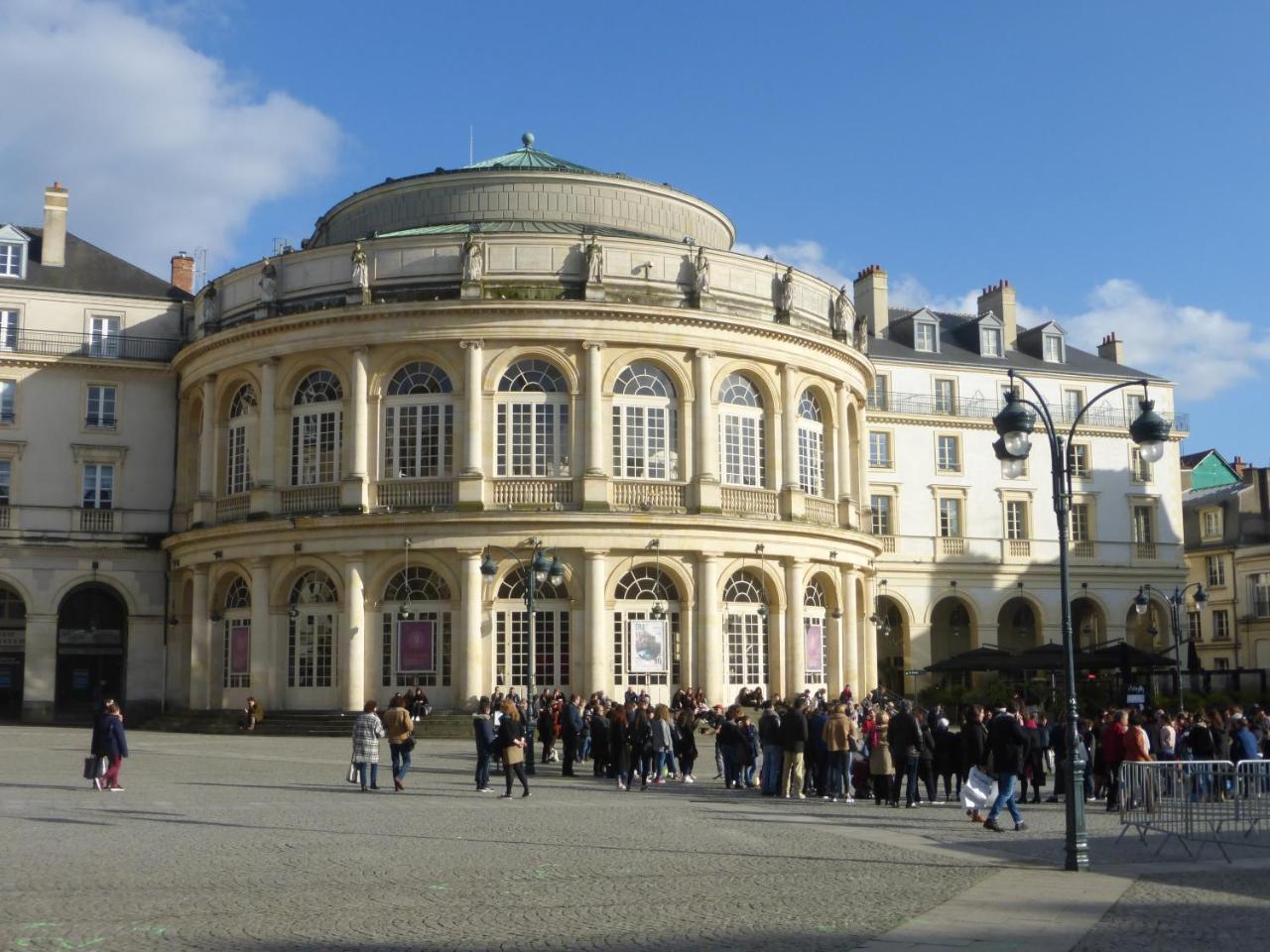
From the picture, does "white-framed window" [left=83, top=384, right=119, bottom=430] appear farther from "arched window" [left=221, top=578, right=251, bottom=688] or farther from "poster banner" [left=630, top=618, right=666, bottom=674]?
"poster banner" [left=630, top=618, right=666, bottom=674]

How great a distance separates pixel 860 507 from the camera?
50156mm

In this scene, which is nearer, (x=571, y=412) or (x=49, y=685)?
(x=571, y=412)

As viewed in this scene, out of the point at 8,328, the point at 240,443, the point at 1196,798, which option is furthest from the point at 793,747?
the point at 8,328

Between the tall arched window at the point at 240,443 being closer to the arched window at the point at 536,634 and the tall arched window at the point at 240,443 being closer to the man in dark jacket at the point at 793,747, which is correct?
Result: the arched window at the point at 536,634

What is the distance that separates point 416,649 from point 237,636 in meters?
6.56

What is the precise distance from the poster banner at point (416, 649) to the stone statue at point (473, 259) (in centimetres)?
1001

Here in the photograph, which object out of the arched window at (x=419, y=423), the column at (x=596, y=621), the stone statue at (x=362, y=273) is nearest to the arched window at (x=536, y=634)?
the column at (x=596, y=621)

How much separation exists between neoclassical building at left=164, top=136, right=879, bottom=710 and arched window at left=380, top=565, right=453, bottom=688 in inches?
2.5

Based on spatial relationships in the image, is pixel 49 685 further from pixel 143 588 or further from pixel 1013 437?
pixel 1013 437

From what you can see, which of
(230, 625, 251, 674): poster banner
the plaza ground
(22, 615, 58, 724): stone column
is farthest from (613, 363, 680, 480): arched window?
(22, 615, 58, 724): stone column

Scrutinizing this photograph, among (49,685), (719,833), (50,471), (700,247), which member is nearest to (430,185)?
(700,247)

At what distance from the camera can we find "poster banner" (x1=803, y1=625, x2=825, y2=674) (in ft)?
148

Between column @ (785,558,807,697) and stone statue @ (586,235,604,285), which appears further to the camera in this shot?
column @ (785,558,807,697)

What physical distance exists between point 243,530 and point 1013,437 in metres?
31.1
